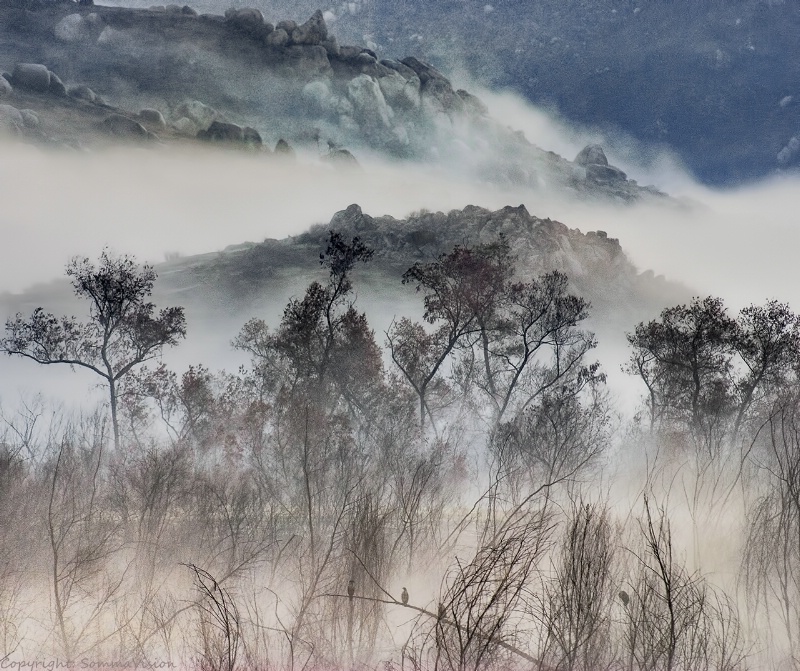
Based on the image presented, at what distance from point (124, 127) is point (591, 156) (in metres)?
7.70

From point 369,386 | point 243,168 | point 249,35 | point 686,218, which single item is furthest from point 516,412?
point 249,35

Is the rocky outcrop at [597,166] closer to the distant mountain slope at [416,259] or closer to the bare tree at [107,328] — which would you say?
the distant mountain slope at [416,259]

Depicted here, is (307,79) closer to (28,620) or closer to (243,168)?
(243,168)

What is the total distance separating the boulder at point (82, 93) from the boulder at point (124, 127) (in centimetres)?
44

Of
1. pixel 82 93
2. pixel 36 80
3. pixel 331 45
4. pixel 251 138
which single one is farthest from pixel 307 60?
pixel 36 80

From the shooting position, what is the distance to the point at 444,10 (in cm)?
1240

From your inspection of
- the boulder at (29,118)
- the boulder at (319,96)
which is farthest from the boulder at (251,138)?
the boulder at (29,118)

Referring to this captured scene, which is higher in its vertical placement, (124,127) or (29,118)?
(124,127)

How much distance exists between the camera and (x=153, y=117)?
1107 cm

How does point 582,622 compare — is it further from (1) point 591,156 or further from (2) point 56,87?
(2) point 56,87

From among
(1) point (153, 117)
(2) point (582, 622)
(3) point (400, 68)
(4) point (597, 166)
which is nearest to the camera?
(2) point (582, 622)

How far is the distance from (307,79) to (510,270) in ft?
15.0

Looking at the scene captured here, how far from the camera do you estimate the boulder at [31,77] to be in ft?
35.8

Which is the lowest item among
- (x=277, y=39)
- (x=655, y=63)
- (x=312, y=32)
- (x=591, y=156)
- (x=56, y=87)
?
(x=56, y=87)
